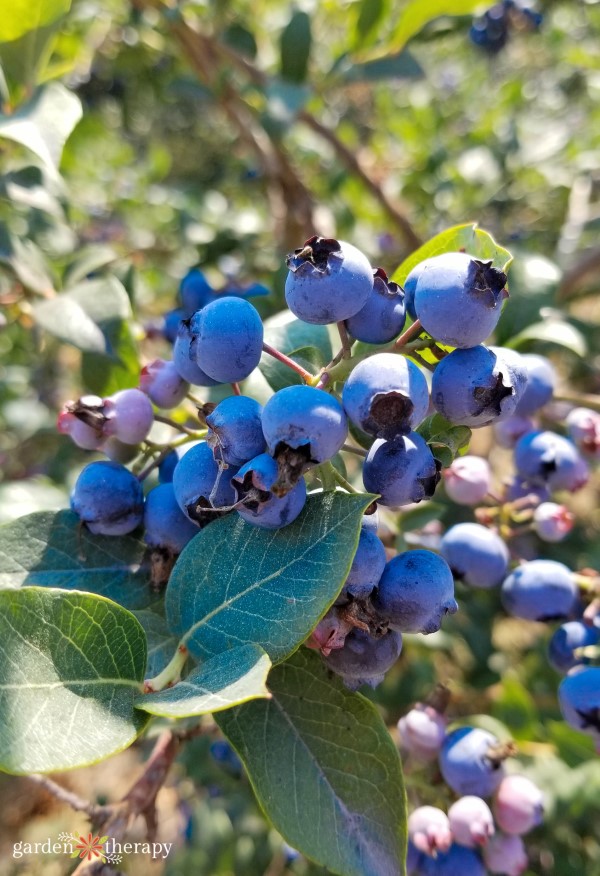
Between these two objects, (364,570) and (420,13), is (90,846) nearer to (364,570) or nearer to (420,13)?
(364,570)

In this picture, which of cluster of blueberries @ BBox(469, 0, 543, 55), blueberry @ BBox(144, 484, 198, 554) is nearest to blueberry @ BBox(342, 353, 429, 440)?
blueberry @ BBox(144, 484, 198, 554)

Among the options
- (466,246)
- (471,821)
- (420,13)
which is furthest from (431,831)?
(420,13)

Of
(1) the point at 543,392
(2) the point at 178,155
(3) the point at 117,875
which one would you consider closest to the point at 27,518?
(3) the point at 117,875

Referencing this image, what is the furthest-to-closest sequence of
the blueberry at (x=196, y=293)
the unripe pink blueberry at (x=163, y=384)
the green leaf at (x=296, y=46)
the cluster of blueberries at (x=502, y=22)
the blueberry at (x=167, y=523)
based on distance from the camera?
the cluster of blueberries at (x=502, y=22) → the green leaf at (x=296, y=46) → the blueberry at (x=196, y=293) → the unripe pink blueberry at (x=163, y=384) → the blueberry at (x=167, y=523)

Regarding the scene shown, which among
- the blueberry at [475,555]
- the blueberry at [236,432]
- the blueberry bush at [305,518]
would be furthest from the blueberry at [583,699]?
the blueberry at [236,432]

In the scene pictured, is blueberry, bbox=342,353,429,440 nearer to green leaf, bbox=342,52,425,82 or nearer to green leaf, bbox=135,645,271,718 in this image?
green leaf, bbox=135,645,271,718

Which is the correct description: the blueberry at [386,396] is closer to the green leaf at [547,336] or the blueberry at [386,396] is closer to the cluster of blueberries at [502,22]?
the green leaf at [547,336]

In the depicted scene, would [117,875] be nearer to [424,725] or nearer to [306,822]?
[306,822]

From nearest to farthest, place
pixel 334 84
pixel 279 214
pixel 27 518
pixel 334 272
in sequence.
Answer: pixel 334 272, pixel 27 518, pixel 334 84, pixel 279 214
